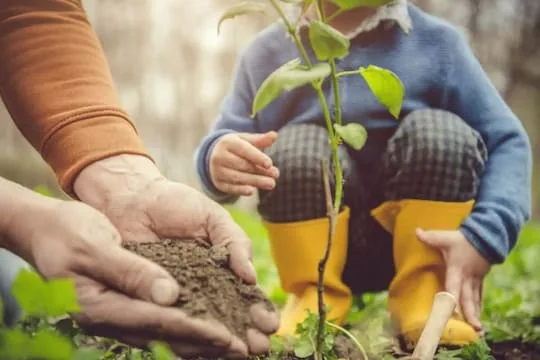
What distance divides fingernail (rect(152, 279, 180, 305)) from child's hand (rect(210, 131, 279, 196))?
0.33 metres

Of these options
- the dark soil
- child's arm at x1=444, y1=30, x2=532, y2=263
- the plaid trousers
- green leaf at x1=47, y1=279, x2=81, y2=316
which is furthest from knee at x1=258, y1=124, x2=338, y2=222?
green leaf at x1=47, y1=279, x2=81, y2=316

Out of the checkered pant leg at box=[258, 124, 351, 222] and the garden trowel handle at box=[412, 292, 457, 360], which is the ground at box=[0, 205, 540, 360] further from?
the checkered pant leg at box=[258, 124, 351, 222]

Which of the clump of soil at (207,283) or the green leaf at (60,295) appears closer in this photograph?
the green leaf at (60,295)

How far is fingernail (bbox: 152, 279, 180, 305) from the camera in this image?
0.65 meters

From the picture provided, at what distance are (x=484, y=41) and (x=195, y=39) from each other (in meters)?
0.66

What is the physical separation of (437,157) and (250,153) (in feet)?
1.00

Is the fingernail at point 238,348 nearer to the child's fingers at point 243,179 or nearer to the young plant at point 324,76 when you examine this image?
the young plant at point 324,76

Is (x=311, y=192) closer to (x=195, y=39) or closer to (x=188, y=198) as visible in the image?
(x=188, y=198)

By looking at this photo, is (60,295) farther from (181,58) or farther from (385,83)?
(181,58)

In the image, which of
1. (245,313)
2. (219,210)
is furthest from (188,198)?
(245,313)

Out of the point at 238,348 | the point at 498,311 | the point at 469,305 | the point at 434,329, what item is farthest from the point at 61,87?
the point at 498,311

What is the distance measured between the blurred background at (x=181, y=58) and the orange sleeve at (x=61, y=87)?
0.43m

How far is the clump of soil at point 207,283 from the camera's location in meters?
0.68

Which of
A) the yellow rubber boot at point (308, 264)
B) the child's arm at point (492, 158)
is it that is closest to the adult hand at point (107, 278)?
the yellow rubber boot at point (308, 264)
